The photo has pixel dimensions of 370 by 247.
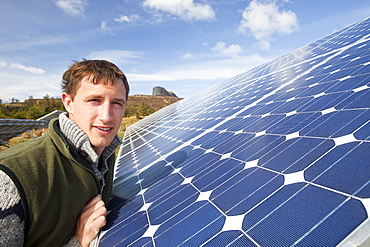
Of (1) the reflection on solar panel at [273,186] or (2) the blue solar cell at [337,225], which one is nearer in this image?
(2) the blue solar cell at [337,225]

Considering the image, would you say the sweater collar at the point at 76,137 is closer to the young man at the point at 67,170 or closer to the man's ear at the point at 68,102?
the young man at the point at 67,170

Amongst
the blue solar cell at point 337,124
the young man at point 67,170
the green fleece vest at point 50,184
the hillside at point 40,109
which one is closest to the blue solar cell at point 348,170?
→ the blue solar cell at point 337,124

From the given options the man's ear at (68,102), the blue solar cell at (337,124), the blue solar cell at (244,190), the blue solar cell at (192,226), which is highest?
the man's ear at (68,102)

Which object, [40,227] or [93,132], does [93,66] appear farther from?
[40,227]

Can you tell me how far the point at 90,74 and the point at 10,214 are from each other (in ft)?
5.77

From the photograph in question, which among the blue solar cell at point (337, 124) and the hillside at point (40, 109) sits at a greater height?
the hillside at point (40, 109)

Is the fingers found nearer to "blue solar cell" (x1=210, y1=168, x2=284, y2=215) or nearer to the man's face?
the man's face

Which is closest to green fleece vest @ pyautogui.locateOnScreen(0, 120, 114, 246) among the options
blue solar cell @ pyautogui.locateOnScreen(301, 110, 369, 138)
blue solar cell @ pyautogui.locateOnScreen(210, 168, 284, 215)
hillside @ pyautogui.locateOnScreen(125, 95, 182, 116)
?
blue solar cell @ pyautogui.locateOnScreen(210, 168, 284, 215)

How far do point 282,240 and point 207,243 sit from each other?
626mm

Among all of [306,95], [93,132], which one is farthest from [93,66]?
[306,95]

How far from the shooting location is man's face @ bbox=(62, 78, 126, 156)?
2977mm

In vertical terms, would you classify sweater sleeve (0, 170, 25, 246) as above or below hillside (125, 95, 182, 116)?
below

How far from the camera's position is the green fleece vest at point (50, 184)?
2232 millimetres

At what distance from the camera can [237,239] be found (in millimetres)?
1785
